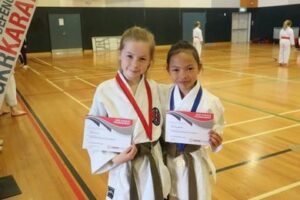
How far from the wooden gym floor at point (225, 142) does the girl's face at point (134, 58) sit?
1.75 metres

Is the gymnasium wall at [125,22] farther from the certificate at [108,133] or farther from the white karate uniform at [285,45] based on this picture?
the certificate at [108,133]

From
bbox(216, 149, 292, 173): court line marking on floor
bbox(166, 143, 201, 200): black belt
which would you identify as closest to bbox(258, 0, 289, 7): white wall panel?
bbox(216, 149, 292, 173): court line marking on floor

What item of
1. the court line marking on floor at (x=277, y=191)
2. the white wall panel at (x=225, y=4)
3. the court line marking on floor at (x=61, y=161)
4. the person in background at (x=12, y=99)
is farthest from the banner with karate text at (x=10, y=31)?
the white wall panel at (x=225, y=4)

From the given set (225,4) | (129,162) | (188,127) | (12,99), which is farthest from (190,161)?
(225,4)

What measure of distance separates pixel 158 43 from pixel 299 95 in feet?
46.7

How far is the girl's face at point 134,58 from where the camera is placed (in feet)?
5.48

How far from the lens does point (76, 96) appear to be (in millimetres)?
7395

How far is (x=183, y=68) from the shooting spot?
1.75 meters

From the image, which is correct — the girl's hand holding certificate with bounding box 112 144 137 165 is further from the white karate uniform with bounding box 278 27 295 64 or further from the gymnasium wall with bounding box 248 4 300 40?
the gymnasium wall with bounding box 248 4 300 40

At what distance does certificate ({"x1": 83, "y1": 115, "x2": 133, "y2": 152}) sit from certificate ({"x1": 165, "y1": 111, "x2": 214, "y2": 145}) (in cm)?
24

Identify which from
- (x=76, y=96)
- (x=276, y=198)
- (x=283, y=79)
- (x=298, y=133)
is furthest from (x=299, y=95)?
(x=76, y=96)

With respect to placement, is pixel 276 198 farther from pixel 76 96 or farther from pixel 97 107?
pixel 76 96

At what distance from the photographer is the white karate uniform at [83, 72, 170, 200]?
1697 mm

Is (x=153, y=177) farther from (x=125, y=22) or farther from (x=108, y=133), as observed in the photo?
(x=125, y=22)
